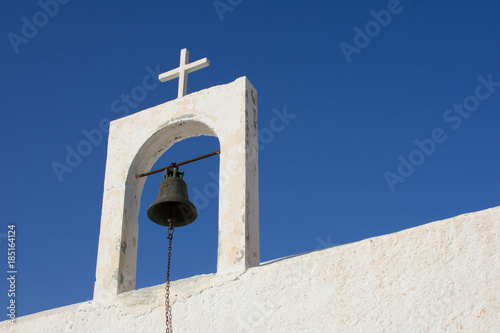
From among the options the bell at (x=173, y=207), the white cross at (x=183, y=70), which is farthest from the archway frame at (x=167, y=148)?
the bell at (x=173, y=207)

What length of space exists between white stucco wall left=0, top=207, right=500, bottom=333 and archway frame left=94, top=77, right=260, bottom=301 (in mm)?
232

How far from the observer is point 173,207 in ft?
14.7

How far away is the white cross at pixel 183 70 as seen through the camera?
4965mm

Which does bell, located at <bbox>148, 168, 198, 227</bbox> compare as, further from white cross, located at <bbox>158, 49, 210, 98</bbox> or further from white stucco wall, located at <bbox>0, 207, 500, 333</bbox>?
white cross, located at <bbox>158, 49, 210, 98</bbox>

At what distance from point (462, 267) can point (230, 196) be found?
164 cm

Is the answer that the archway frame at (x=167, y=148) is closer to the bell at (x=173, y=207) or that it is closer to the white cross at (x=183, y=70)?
the white cross at (x=183, y=70)

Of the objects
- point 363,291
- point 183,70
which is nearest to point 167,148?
point 183,70

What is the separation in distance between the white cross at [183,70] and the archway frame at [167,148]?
0.18 metres

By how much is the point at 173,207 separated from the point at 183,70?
4.00 feet

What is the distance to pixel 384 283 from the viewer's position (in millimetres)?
3359

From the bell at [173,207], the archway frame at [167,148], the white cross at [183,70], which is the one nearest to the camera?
the archway frame at [167,148]

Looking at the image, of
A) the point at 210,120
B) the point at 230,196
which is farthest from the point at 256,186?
the point at 210,120

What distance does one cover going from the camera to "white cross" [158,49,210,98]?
16.3ft

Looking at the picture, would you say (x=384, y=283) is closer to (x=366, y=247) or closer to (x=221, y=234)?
(x=366, y=247)
